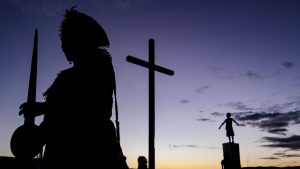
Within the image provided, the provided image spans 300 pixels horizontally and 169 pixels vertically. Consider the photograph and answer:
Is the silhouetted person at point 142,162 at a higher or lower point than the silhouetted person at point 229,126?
lower

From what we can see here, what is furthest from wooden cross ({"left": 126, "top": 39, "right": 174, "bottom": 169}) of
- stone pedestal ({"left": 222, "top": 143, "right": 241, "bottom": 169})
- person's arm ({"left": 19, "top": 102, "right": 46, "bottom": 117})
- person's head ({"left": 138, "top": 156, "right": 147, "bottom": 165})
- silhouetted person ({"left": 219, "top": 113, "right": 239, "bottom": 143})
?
silhouetted person ({"left": 219, "top": 113, "right": 239, "bottom": 143})

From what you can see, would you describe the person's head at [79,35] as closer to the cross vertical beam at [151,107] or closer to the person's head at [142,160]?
the cross vertical beam at [151,107]

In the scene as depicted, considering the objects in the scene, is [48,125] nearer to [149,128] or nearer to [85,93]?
[85,93]

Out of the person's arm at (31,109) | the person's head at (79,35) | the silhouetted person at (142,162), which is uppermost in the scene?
the person's head at (79,35)

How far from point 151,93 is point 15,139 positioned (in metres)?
4.23

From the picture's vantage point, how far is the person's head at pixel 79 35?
2797mm

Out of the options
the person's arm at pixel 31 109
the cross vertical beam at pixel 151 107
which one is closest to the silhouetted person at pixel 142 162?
the cross vertical beam at pixel 151 107

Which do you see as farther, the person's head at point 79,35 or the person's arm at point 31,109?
the person's head at point 79,35

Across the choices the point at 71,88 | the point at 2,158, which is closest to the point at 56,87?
Result: the point at 71,88

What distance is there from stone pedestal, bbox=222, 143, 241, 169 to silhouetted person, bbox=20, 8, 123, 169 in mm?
14440

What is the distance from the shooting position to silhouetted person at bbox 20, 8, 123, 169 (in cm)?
237

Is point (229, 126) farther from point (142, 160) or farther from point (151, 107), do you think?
point (151, 107)

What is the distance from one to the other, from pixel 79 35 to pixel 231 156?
14.6 m

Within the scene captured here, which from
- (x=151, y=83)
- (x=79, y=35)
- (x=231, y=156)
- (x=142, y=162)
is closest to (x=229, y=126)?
(x=231, y=156)
